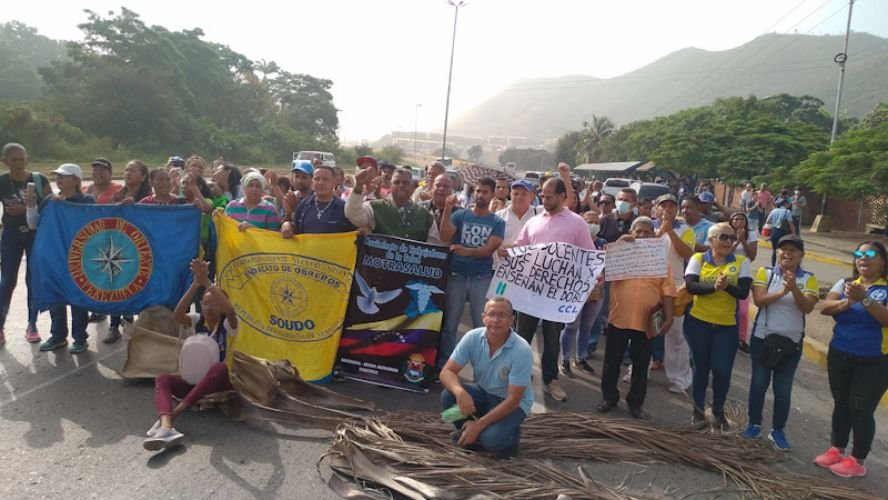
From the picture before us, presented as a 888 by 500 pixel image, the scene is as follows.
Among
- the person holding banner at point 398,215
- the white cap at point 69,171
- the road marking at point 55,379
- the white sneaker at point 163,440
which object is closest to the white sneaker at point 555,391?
the person holding banner at point 398,215

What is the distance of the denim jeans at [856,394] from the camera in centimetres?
410

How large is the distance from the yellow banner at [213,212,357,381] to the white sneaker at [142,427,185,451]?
4.54 ft

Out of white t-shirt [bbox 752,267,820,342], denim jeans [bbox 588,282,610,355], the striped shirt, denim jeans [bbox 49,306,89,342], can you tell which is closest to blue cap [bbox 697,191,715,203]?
denim jeans [bbox 588,282,610,355]

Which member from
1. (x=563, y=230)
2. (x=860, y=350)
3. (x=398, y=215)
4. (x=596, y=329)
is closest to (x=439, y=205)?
(x=398, y=215)

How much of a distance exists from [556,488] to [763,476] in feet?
4.84

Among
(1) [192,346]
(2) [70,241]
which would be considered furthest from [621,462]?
(2) [70,241]

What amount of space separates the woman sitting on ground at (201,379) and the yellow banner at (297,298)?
436 millimetres

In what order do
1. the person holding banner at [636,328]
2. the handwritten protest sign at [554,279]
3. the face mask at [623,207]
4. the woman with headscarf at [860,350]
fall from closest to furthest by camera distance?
the woman with headscarf at [860,350], the person holding banner at [636,328], the handwritten protest sign at [554,279], the face mask at [623,207]

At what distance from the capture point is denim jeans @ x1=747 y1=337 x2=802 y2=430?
14.5ft

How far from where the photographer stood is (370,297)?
536cm

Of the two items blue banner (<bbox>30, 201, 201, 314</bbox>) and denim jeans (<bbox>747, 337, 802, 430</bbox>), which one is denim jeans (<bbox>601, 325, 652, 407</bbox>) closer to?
denim jeans (<bbox>747, 337, 802, 430</bbox>)

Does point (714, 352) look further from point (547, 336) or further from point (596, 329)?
point (596, 329)

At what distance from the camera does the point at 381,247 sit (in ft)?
17.5

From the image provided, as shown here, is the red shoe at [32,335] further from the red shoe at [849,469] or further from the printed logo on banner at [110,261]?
the red shoe at [849,469]
